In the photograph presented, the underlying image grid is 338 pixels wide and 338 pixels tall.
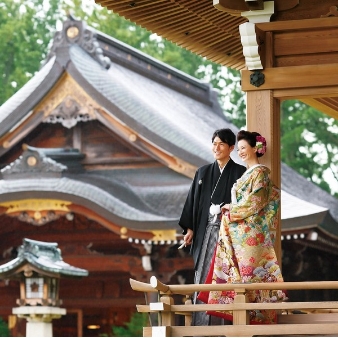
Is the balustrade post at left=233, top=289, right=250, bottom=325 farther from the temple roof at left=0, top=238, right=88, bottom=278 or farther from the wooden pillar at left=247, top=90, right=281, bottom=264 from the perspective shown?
the temple roof at left=0, top=238, right=88, bottom=278

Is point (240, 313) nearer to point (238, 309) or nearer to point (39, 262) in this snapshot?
point (238, 309)

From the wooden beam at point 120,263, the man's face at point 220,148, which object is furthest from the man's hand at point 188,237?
the wooden beam at point 120,263

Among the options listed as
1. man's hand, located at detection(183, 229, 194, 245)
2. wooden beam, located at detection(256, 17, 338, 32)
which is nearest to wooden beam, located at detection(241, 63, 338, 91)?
wooden beam, located at detection(256, 17, 338, 32)

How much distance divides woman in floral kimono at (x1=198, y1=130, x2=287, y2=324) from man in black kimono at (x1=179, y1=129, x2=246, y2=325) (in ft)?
0.59

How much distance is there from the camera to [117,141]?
16.4 metres

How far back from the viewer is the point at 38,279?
49.4ft

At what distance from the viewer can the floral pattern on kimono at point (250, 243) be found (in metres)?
7.52

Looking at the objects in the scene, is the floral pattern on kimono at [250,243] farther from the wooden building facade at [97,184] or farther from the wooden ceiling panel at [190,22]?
the wooden building facade at [97,184]

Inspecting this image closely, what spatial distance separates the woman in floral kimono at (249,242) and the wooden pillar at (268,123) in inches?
13.9

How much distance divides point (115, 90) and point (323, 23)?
333 inches

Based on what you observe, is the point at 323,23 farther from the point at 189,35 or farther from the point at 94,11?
the point at 94,11

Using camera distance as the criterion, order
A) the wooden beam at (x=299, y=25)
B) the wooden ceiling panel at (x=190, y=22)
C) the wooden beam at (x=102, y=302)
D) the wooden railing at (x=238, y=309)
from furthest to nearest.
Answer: the wooden beam at (x=102, y=302)
the wooden ceiling panel at (x=190, y=22)
the wooden beam at (x=299, y=25)
the wooden railing at (x=238, y=309)

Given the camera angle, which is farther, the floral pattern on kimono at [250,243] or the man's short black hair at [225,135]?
the man's short black hair at [225,135]

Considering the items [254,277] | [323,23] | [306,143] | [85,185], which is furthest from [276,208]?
[306,143]
